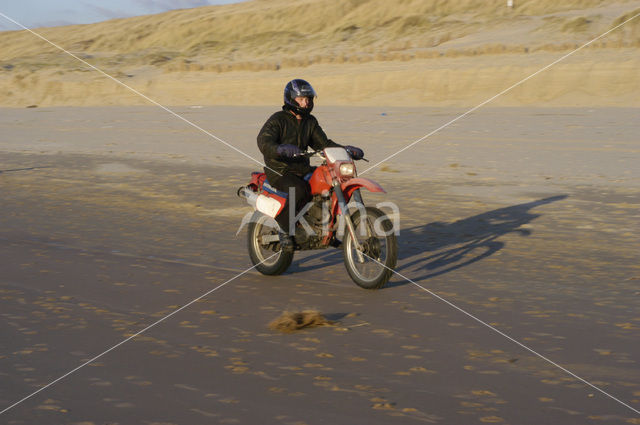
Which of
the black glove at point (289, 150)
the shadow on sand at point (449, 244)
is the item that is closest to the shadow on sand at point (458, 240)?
the shadow on sand at point (449, 244)

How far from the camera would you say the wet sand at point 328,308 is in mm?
5164

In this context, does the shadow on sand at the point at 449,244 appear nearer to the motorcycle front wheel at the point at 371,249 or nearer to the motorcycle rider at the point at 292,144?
the motorcycle front wheel at the point at 371,249

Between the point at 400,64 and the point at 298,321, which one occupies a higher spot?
the point at 400,64

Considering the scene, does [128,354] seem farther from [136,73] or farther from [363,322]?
[136,73]

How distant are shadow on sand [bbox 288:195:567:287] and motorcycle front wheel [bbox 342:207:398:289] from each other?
0.30m

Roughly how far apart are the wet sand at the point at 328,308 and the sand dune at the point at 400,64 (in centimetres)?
2085

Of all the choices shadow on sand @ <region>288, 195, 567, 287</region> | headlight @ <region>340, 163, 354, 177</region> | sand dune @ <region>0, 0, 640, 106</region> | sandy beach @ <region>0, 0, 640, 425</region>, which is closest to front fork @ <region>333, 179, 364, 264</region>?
headlight @ <region>340, 163, 354, 177</region>

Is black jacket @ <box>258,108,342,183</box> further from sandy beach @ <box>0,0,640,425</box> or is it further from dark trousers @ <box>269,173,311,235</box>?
sandy beach @ <box>0,0,640,425</box>

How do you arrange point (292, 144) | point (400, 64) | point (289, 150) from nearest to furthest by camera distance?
1. point (289, 150)
2. point (292, 144)
3. point (400, 64)

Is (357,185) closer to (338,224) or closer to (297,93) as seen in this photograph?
(338,224)

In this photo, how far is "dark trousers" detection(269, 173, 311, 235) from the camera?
27.2 ft

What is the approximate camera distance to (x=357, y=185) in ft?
26.4

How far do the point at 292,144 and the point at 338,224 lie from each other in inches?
33.7

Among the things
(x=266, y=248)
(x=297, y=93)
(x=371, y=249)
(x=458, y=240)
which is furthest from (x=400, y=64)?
(x=371, y=249)
